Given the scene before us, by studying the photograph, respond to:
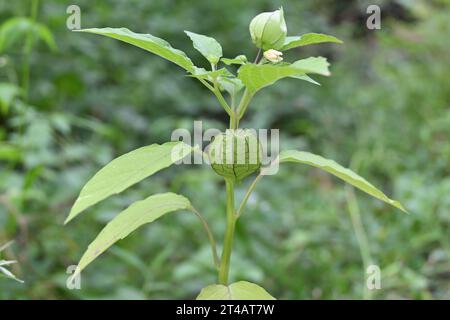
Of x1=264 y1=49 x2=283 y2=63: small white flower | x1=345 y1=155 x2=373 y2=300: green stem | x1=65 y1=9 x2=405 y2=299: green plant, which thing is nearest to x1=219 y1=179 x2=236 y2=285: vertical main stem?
x1=65 y1=9 x2=405 y2=299: green plant

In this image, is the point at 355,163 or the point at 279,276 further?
the point at 355,163

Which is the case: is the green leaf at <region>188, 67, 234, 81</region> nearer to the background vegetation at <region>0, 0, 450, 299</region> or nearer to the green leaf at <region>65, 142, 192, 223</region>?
the green leaf at <region>65, 142, 192, 223</region>

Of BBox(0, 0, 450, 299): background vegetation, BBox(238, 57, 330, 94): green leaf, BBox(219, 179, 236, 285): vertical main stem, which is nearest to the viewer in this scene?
BBox(238, 57, 330, 94): green leaf

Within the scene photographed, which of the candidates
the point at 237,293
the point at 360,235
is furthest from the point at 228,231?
the point at 360,235

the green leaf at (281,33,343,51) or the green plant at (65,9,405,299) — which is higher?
the green leaf at (281,33,343,51)

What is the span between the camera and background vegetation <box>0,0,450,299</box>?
4.25ft

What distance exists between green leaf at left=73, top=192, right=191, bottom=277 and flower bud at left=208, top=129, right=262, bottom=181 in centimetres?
8

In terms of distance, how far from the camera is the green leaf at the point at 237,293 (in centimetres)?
58

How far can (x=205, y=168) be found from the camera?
1.99m

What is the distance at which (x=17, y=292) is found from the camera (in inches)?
41.8

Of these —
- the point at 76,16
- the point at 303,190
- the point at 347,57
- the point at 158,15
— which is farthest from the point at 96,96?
the point at 347,57

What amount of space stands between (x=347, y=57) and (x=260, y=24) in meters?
2.74

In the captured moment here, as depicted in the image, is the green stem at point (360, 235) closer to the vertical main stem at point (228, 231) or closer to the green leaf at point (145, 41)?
the vertical main stem at point (228, 231)

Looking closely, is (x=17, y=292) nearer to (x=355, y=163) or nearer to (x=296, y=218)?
(x=296, y=218)
